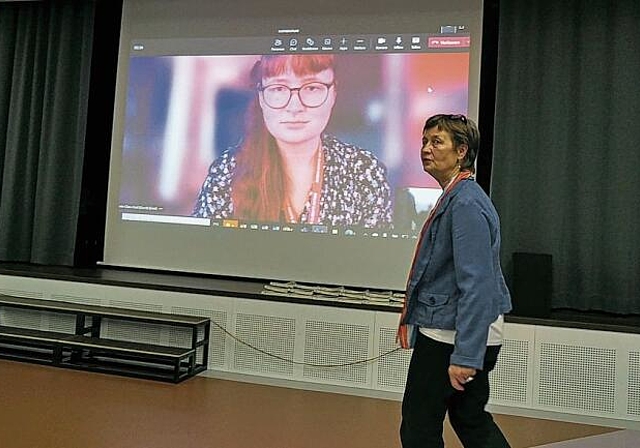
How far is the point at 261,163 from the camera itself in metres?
4.63

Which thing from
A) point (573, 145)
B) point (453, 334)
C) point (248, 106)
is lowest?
point (453, 334)

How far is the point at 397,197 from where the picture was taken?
4.39 m

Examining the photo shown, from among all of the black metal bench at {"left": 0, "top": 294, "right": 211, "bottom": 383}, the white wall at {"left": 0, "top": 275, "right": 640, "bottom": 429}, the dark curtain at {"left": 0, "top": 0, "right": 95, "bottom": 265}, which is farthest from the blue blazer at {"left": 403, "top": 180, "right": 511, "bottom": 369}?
the dark curtain at {"left": 0, "top": 0, "right": 95, "bottom": 265}

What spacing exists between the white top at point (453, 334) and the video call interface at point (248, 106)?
7.97 feet

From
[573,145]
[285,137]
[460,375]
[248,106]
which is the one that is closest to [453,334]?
[460,375]

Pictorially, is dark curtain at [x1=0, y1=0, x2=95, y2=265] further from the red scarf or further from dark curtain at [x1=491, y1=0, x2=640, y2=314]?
the red scarf

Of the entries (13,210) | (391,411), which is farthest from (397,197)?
(13,210)

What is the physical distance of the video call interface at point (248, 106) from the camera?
4.36m

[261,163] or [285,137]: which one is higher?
[285,137]

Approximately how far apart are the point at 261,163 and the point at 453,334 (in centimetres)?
290

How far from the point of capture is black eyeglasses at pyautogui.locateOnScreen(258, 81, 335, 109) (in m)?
4.52

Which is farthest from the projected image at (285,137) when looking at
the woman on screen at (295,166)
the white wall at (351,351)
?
the white wall at (351,351)

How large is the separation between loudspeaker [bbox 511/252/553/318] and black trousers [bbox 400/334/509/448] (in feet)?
6.54

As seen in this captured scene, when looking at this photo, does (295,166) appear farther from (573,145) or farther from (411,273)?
(411,273)
